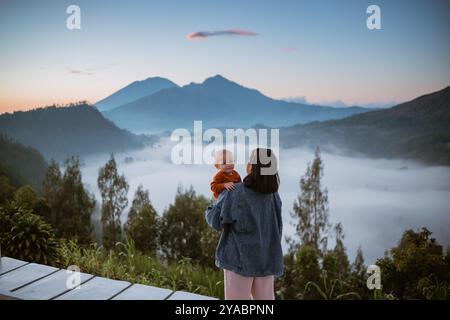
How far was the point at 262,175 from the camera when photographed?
189 centimetres

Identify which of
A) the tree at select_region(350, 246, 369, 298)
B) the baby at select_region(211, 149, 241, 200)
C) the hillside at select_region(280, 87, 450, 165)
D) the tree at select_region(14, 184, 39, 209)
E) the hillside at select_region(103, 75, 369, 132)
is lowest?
the tree at select_region(350, 246, 369, 298)

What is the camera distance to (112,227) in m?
4.88

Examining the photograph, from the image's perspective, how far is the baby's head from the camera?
200 cm

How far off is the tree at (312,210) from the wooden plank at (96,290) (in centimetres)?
240

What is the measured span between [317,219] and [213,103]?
Result: 177cm

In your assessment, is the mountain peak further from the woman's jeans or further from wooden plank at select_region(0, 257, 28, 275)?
the woman's jeans

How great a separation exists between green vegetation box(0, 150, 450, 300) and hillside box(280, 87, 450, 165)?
1.25 feet

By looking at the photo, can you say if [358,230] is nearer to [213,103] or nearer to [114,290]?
[213,103]

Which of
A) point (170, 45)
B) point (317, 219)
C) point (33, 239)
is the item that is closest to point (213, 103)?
point (170, 45)

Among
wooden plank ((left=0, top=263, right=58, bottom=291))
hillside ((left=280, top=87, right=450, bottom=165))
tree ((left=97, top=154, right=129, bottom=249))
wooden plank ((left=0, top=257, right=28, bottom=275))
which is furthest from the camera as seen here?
tree ((left=97, top=154, right=129, bottom=249))

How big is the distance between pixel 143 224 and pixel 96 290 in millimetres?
2352

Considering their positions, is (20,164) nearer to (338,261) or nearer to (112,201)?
(112,201)

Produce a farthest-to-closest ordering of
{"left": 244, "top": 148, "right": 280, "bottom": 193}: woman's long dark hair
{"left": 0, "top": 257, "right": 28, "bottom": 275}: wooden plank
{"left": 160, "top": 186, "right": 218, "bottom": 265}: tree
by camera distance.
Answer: {"left": 160, "top": 186, "right": 218, "bottom": 265}: tree
{"left": 0, "top": 257, "right": 28, "bottom": 275}: wooden plank
{"left": 244, "top": 148, "right": 280, "bottom": 193}: woman's long dark hair

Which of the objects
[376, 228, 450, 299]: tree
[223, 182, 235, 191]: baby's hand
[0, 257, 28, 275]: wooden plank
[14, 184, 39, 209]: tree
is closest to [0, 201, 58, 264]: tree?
[0, 257, 28, 275]: wooden plank
